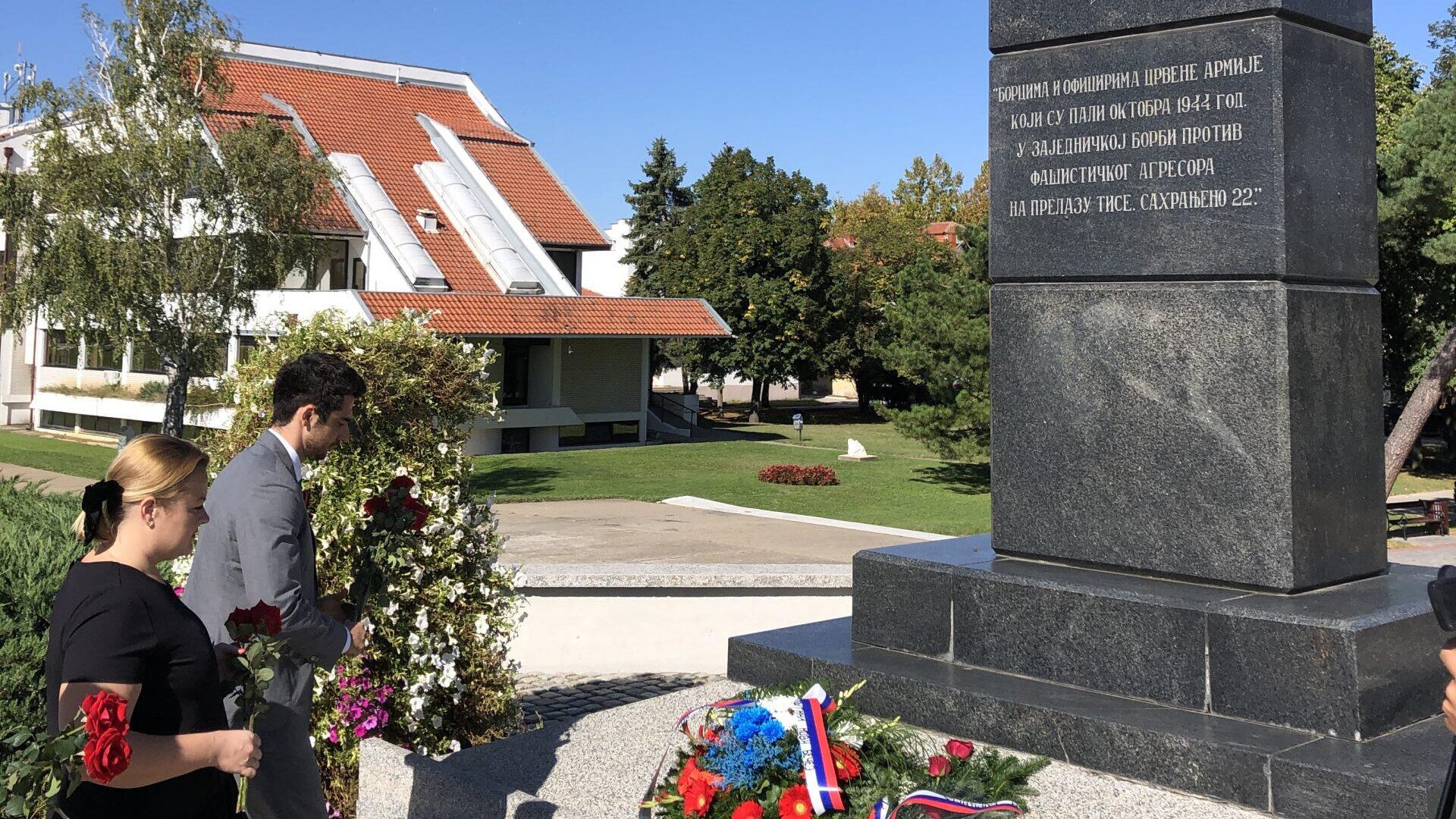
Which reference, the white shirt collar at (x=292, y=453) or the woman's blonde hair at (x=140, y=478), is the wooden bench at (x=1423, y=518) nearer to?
the white shirt collar at (x=292, y=453)

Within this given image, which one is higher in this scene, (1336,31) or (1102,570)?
(1336,31)

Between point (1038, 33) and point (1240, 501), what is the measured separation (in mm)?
2306

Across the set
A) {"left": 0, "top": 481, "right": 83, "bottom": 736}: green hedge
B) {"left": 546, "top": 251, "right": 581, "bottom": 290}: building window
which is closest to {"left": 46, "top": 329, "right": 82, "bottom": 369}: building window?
{"left": 546, "top": 251, "right": 581, "bottom": 290}: building window

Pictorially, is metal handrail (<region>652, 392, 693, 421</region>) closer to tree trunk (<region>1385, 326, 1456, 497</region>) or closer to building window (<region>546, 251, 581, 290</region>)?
building window (<region>546, 251, 581, 290</region>)

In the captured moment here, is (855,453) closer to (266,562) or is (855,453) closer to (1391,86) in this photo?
(1391,86)

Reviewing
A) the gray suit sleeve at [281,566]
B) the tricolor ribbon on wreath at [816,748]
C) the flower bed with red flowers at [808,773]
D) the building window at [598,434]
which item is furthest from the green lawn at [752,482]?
the gray suit sleeve at [281,566]

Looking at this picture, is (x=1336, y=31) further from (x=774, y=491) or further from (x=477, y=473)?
(x=477, y=473)

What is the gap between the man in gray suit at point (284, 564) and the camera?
4012 millimetres

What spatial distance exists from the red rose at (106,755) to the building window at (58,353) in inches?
1603

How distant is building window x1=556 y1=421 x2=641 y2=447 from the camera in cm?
3550

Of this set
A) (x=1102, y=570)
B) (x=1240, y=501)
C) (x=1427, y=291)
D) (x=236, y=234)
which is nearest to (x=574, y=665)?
(x=1102, y=570)

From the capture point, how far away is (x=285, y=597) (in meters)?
3.96

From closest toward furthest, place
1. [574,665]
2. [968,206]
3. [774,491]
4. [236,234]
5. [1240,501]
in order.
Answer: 1. [1240,501]
2. [574,665]
3. [236,234]
4. [774,491]
5. [968,206]

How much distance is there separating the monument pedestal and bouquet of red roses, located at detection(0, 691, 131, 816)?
3238mm
